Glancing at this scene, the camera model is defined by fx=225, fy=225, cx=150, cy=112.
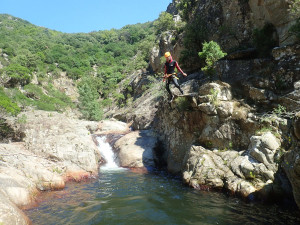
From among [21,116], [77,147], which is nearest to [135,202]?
[77,147]

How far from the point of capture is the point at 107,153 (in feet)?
58.4

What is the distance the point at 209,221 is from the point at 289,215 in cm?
253

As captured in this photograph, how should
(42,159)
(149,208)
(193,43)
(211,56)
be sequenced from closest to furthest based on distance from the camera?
(149,208) < (42,159) < (211,56) < (193,43)

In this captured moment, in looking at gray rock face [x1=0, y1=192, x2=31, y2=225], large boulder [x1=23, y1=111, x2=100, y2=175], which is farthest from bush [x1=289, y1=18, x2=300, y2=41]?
gray rock face [x1=0, y1=192, x2=31, y2=225]

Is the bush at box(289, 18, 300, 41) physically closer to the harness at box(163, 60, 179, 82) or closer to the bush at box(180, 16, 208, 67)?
the harness at box(163, 60, 179, 82)

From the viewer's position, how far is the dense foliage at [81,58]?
4475 cm

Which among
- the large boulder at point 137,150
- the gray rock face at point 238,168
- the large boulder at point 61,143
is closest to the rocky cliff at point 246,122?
the gray rock face at point 238,168

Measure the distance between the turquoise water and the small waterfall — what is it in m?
4.94

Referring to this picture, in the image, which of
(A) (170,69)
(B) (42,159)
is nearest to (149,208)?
(B) (42,159)

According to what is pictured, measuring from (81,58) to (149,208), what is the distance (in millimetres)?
Result: 74729

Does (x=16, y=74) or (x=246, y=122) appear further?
(x=16, y=74)

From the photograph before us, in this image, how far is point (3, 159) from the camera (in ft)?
30.7

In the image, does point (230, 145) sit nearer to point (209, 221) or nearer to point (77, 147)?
point (209, 221)

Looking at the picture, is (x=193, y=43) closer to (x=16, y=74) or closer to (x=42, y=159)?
(x=42, y=159)
